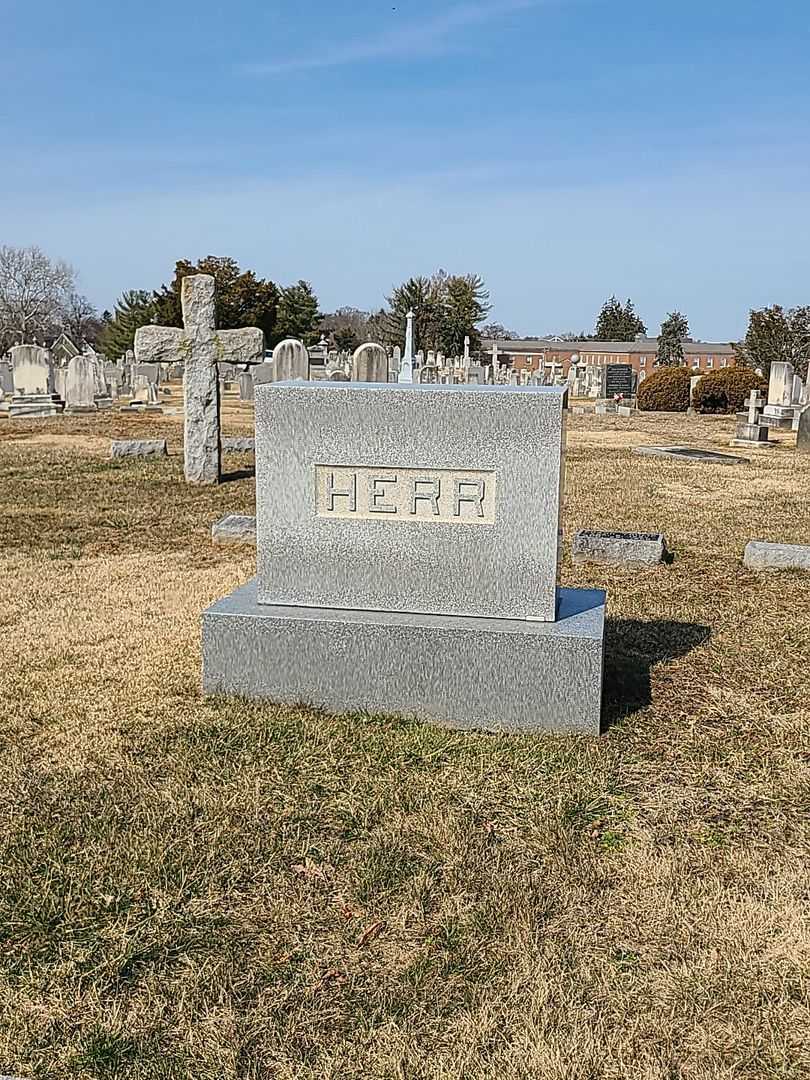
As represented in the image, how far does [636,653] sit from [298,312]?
4773 centimetres

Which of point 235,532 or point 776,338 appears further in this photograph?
point 776,338

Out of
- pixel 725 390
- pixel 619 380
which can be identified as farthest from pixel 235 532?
pixel 619 380

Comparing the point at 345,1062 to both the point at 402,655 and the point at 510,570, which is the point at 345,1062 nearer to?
the point at 402,655

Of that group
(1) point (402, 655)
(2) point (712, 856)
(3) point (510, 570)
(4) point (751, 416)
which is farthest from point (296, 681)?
(4) point (751, 416)

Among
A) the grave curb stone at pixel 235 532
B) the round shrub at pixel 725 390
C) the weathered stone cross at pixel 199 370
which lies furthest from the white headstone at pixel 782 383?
the grave curb stone at pixel 235 532

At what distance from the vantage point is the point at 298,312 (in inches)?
1984

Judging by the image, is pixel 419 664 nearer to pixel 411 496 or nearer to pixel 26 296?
pixel 411 496

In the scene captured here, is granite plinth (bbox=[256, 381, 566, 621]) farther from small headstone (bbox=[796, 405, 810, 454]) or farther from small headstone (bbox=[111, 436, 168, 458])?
small headstone (bbox=[796, 405, 810, 454])

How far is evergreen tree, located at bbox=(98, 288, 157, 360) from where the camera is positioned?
46062 mm

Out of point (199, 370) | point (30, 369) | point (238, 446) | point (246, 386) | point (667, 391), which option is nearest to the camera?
point (199, 370)

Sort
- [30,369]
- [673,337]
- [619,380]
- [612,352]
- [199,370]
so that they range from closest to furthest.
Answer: [199,370] → [30,369] → [619,380] → [673,337] → [612,352]

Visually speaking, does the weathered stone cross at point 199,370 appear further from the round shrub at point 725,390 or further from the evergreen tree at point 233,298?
the evergreen tree at point 233,298

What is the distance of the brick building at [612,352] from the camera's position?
83125mm

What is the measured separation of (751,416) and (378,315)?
1778 inches
